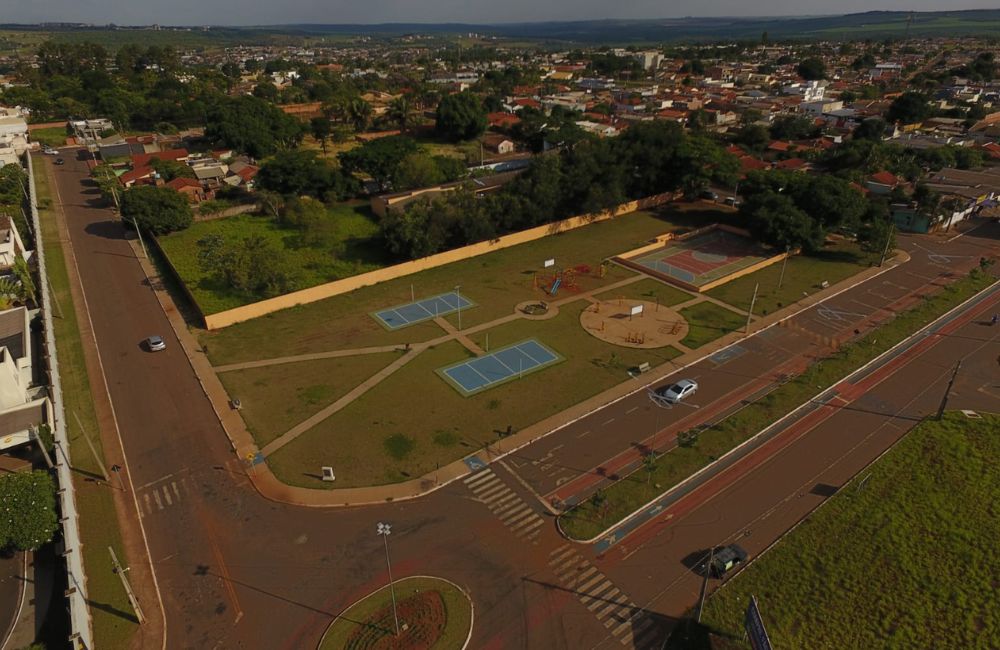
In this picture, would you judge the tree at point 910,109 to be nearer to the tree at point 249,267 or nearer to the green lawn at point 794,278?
the green lawn at point 794,278

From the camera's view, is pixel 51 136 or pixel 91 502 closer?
pixel 91 502

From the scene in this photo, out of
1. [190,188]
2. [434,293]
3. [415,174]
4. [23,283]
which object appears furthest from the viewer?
[190,188]

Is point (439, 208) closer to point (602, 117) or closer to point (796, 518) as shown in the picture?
point (796, 518)

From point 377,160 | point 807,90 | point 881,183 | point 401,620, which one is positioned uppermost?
point 807,90

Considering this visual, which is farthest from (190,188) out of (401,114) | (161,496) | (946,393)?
(946,393)

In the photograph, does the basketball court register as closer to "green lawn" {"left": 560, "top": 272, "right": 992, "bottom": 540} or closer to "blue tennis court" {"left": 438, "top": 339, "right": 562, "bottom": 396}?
"green lawn" {"left": 560, "top": 272, "right": 992, "bottom": 540}

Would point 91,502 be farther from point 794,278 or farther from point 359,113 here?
point 359,113

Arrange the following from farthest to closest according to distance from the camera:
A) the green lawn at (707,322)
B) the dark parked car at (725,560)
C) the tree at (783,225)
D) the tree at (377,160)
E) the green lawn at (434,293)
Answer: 1. the tree at (377,160)
2. the tree at (783,225)
3. the green lawn at (707,322)
4. the green lawn at (434,293)
5. the dark parked car at (725,560)

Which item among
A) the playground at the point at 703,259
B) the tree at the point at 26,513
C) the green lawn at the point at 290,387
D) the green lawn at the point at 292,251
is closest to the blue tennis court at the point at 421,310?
the green lawn at the point at 290,387
